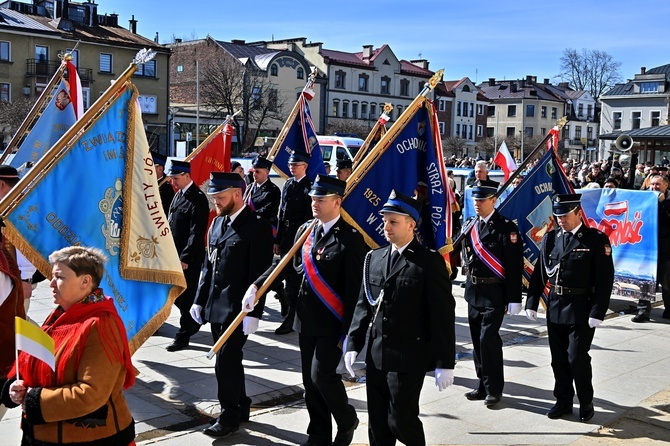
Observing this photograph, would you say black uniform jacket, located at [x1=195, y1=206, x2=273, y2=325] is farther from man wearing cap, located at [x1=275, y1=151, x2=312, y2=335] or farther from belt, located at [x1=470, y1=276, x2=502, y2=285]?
man wearing cap, located at [x1=275, y1=151, x2=312, y2=335]

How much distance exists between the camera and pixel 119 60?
2024 inches

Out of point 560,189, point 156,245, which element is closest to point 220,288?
point 156,245

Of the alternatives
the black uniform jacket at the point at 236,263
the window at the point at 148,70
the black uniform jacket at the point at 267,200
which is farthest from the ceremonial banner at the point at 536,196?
the window at the point at 148,70

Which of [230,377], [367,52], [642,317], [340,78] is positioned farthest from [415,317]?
[367,52]

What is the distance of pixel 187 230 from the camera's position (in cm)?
913

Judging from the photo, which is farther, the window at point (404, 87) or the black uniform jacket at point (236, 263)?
the window at point (404, 87)

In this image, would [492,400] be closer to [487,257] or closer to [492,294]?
[492,294]

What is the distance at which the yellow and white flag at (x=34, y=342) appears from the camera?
11.2 feet

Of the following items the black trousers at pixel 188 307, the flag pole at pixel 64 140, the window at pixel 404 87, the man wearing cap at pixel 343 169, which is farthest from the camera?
the window at pixel 404 87

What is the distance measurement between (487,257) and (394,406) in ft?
9.27

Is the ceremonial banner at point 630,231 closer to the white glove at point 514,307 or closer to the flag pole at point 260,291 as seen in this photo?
the white glove at point 514,307

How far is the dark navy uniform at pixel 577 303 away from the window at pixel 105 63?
47530 mm

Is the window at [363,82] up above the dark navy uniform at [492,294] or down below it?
above

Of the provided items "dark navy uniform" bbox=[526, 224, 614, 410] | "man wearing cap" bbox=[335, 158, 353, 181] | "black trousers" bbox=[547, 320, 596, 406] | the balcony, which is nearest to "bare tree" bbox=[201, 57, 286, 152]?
the balcony
